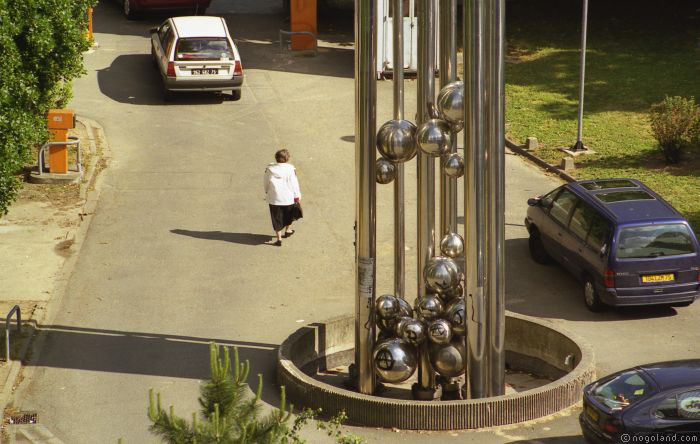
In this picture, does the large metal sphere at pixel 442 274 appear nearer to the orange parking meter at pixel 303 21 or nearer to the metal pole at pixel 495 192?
the metal pole at pixel 495 192

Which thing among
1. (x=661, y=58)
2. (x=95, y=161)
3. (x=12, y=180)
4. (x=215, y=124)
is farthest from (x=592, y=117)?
(x=12, y=180)

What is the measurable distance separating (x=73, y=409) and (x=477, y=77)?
572 centimetres

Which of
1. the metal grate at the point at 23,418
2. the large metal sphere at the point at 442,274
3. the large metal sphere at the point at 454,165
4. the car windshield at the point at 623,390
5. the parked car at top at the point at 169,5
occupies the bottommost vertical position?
the metal grate at the point at 23,418

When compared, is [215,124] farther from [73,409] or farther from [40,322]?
[73,409]

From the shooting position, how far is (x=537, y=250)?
19.1 m

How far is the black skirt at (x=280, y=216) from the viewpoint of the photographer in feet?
63.8

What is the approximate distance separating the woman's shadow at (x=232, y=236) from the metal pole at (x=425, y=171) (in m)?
6.26

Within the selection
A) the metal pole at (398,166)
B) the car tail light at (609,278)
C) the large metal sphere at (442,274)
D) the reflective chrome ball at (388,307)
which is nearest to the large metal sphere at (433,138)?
the metal pole at (398,166)

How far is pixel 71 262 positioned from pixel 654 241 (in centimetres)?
857

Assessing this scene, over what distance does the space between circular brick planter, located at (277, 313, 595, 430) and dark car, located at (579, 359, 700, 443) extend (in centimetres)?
89

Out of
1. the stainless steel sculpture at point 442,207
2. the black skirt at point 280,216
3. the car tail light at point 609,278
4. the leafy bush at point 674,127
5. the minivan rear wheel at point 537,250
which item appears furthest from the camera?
the leafy bush at point 674,127

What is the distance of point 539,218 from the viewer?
62.3 feet

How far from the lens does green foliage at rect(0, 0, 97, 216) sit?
55.5 feet

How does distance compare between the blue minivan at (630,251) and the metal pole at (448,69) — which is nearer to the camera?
the metal pole at (448,69)
